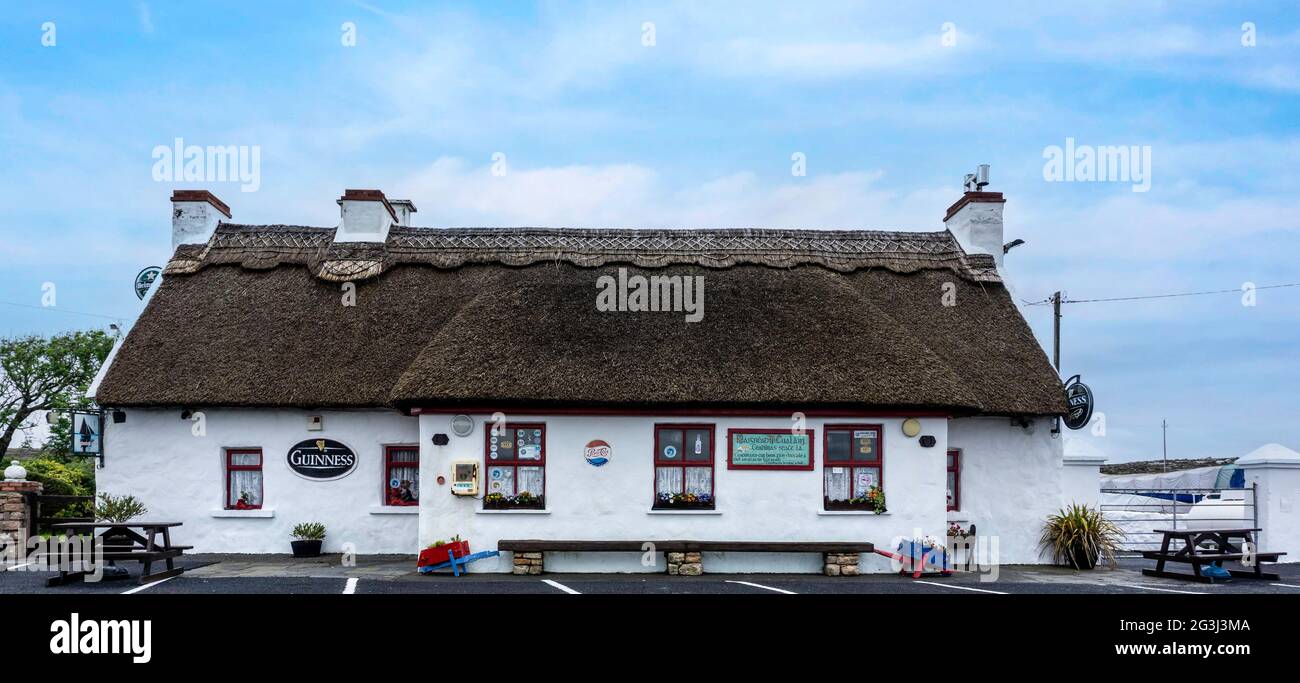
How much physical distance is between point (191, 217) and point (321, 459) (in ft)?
22.4

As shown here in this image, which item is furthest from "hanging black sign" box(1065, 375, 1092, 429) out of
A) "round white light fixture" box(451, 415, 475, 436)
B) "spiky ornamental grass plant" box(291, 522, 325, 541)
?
"spiky ornamental grass plant" box(291, 522, 325, 541)

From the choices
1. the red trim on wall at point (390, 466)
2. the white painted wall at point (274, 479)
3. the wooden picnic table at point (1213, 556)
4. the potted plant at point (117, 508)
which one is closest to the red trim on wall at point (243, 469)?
the white painted wall at point (274, 479)

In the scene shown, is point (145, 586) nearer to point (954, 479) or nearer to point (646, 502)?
point (646, 502)

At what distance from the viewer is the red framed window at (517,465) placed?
14.7 metres

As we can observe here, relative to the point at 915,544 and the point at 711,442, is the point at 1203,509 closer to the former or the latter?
the point at 915,544

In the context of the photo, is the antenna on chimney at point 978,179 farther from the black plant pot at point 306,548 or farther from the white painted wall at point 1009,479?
the black plant pot at point 306,548

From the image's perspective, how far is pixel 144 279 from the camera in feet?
62.6

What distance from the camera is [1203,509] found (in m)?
20.8

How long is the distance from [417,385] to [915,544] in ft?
26.6

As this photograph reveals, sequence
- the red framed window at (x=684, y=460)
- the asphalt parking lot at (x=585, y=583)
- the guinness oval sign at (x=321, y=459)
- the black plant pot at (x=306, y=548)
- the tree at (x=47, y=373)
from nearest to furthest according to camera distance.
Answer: the asphalt parking lot at (x=585, y=583) → the red framed window at (x=684, y=460) → the black plant pot at (x=306, y=548) → the guinness oval sign at (x=321, y=459) → the tree at (x=47, y=373)

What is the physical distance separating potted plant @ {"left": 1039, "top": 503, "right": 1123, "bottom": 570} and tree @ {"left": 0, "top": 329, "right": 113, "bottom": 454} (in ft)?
87.4

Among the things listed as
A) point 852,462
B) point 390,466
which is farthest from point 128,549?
point 852,462

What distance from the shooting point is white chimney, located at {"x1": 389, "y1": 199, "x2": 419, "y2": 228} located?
20766mm

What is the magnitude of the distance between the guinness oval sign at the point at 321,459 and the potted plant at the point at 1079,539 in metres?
12.2
